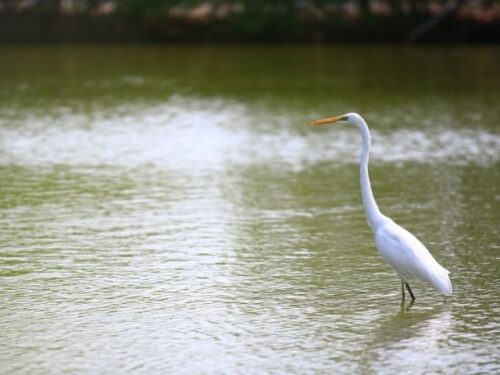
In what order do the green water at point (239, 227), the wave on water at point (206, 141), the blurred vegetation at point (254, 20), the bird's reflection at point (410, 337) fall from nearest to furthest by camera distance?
the bird's reflection at point (410, 337) → the green water at point (239, 227) → the wave on water at point (206, 141) → the blurred vegetation at point (254, 20)

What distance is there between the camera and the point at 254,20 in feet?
90.3

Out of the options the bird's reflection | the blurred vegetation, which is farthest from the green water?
the blurred vegetation

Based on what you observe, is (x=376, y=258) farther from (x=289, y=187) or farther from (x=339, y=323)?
(x=289, y=187)

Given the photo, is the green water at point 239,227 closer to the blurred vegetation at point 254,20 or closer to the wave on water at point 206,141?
the wave on water at point 206,141

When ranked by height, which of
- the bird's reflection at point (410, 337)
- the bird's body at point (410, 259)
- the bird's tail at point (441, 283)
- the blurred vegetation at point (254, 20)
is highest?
the bird's body at point (410, 259)

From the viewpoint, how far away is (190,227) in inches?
357

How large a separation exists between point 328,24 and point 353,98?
11.0 meters

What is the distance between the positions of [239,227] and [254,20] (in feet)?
62.0

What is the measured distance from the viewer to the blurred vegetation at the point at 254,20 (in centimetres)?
2750

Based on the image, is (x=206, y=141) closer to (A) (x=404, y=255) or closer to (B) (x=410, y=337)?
(A) (x=404, y=255)

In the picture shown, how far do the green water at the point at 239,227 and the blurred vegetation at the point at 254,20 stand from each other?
8.55m

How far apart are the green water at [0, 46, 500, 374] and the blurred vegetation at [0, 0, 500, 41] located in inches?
336

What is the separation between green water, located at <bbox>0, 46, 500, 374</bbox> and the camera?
613 cm

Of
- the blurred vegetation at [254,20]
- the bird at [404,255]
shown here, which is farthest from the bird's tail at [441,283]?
the blurred vegetation at [254,20]
